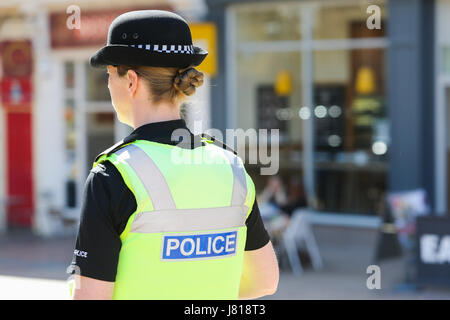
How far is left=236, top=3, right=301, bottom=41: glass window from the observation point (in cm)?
1181

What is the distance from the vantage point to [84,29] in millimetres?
13219

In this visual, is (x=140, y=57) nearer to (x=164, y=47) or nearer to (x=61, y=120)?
(x=164, y=47)

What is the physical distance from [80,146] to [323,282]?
6427 mm

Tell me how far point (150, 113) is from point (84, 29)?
37.4ft

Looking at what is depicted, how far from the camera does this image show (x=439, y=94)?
10836 mm

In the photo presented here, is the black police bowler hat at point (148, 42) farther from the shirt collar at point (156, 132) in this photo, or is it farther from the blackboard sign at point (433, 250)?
the blackboard sign at point (433, 250)

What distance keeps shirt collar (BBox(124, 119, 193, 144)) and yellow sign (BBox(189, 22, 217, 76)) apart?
32.3ft

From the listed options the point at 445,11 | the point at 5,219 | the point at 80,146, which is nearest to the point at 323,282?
the point at 445,11

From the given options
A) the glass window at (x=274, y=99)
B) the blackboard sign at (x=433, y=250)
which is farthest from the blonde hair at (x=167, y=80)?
the glass window at (x=274, y=99)

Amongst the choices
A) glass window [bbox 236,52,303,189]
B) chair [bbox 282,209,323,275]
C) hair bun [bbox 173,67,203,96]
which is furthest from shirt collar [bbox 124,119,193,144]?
glass window [bbox 236,52,303,189]

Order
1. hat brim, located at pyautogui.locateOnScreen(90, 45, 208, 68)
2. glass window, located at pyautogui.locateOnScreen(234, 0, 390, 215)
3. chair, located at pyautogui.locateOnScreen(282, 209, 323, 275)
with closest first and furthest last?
hat brim, located at pyautogui.locateOnScreen(90, 45, 208, 68) → chair, located at pyautogui.locateOnScreen(282, 209, 323, 275) → glass window, located at pyautogui.locateOnScreen(234, 0, 390, 215)

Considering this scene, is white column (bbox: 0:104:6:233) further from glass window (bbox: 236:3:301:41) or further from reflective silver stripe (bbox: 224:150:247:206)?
reflective silver stripe (bbox: 224:150:247:206)
